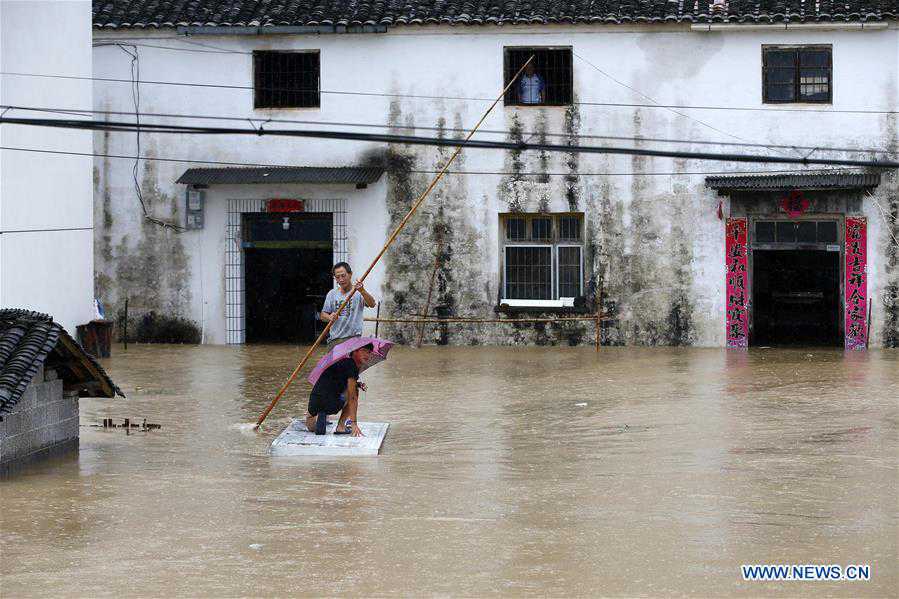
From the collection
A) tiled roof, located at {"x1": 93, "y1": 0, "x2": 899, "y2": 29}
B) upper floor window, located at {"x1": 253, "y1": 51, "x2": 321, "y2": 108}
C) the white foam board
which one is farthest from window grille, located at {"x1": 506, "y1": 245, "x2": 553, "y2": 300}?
the white foam board

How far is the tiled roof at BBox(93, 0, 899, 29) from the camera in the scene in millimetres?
22000

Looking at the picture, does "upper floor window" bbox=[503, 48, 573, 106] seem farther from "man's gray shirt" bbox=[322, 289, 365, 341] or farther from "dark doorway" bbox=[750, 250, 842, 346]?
"man's gray shirt" bbox=[322, 289, 365, 341]

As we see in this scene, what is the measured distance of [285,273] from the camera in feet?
77.3

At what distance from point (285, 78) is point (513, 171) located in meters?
4.20

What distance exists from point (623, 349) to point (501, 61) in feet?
17.1

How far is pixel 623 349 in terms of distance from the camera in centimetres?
2247

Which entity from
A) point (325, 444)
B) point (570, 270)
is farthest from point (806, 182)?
point (325, 444)

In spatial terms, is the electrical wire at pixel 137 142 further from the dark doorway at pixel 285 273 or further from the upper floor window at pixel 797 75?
the upper floor window at pixel 797 75

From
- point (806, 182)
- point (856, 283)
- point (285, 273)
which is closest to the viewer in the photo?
point (806, 182)

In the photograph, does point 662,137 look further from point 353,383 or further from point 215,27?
point 353,383

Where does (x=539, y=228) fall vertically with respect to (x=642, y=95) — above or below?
below

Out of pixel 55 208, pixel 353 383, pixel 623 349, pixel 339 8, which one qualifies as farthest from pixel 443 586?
pixel 339 8

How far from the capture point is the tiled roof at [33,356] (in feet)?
32.4

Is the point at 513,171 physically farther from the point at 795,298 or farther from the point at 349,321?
the point at 349,321
